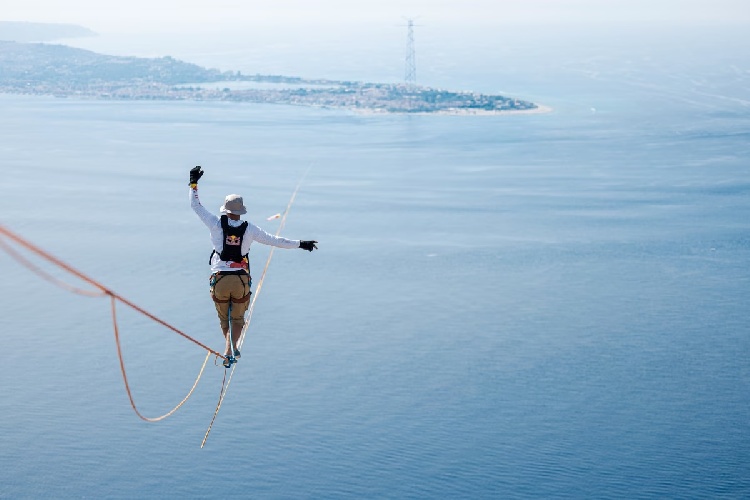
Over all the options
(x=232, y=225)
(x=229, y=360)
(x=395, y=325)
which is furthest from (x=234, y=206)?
(x=395, y=325)

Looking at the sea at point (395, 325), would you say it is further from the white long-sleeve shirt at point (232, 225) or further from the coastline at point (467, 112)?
the coastline at point (467, 112)

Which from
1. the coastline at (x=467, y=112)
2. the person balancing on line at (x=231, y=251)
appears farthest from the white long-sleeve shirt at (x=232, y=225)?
the coastline at (x=467, y=112)

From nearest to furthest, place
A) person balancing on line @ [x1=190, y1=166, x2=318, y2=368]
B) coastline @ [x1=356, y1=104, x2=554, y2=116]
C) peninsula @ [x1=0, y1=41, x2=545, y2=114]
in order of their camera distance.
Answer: person balancing on line @ [x1=190, y1=166, x2=318, y2=368] → coastline @ [x1=356, y1=104, x2=554, y2=116] → peninsula @ [x1=0, y1=41, x2=545, y2=114]

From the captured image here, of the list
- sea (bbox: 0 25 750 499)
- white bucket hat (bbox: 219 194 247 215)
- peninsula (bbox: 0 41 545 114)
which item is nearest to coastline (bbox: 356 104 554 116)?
peninsula (bbox: 0 41 545 114)

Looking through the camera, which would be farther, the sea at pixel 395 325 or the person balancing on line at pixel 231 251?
the sea at pixel 395 325

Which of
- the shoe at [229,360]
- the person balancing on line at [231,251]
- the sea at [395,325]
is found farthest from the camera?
the sea at [395,325]

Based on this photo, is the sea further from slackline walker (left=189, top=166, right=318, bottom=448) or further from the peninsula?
the peninsula

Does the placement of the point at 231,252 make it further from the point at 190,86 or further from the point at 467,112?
the point at 190,86
